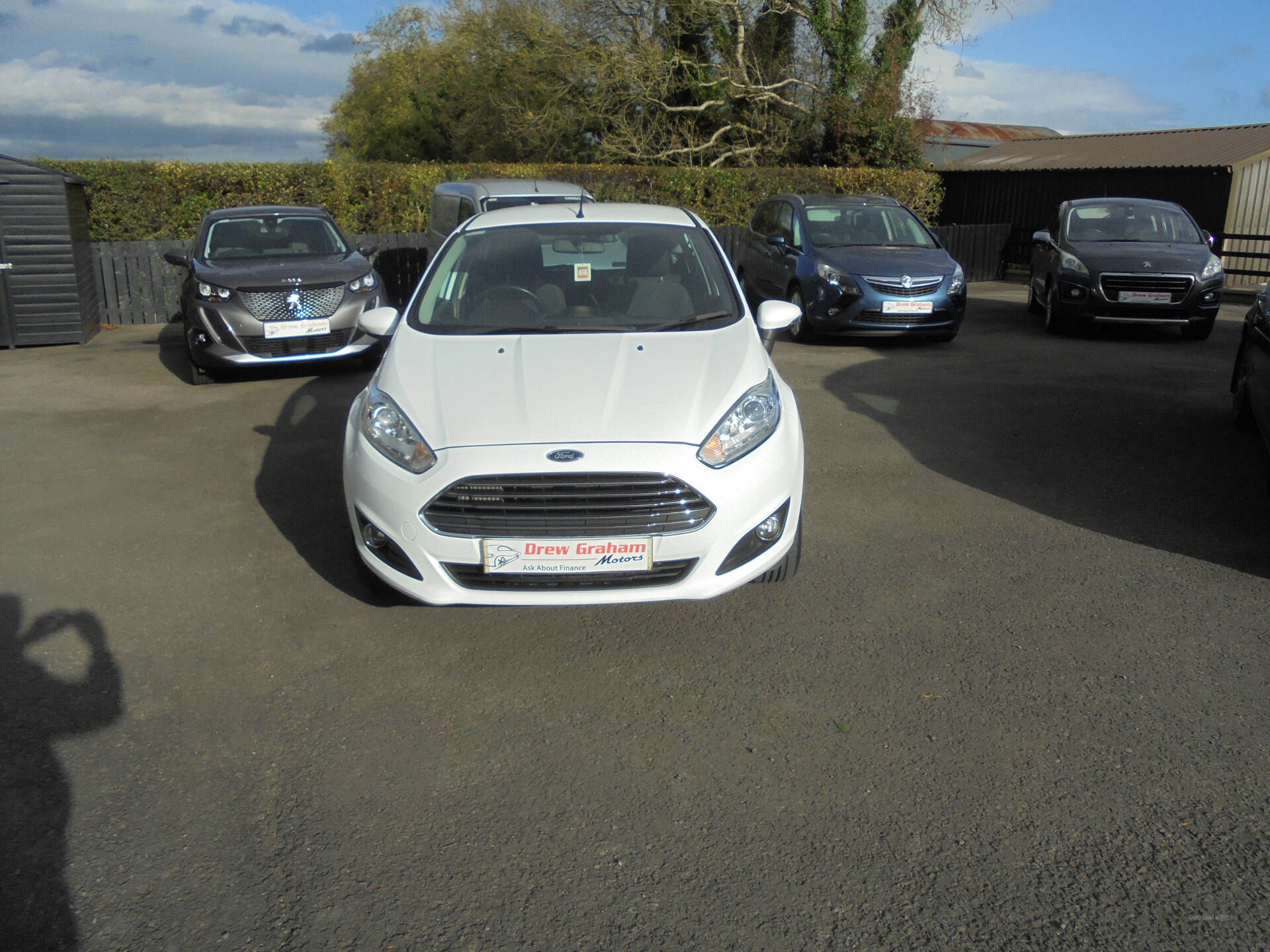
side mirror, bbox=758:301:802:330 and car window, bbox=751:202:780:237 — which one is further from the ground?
car window, bbox=751:202:780:237

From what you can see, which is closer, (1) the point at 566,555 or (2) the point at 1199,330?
(1) the point at 566,555

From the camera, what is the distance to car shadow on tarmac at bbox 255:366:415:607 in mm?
5004

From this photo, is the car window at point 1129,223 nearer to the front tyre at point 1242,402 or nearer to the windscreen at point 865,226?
the windscreen at point 865,226

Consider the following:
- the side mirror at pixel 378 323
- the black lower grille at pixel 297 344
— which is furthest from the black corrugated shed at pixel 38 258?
the side mirror at pixel 378 323

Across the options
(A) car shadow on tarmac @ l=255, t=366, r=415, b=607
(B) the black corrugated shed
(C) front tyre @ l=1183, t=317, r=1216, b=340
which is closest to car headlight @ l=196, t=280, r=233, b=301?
(A) car shadow on tarmac @ l=255, t=366, r=415, b=607

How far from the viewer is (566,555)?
12.5ft

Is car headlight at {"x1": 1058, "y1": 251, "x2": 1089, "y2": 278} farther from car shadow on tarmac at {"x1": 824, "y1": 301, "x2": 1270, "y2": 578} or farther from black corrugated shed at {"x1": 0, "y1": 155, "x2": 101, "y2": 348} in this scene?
black corrugated shed at {"x1": 0, "y1": 155, "x2": 101, "y2": 348}

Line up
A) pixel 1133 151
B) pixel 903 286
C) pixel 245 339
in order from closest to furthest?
pixel 245 339
pixel 903 286
pixel 1133 151

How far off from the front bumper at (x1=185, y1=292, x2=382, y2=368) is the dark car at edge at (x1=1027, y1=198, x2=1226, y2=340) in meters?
8.25

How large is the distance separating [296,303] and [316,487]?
13.0ft

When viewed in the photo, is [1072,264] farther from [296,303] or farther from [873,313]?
[296,303]

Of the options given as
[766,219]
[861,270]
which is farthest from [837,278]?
[766,219]

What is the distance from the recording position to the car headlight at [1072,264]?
1248 centimetres

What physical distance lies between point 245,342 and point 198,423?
1.59 metres
